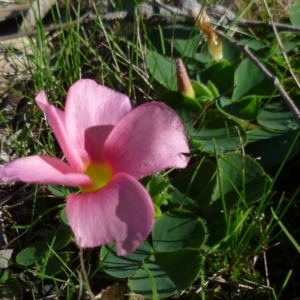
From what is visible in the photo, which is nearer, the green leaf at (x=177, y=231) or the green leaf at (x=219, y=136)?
the green leaf at (x=177, y=231)


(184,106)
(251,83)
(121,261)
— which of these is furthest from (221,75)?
(121,261)

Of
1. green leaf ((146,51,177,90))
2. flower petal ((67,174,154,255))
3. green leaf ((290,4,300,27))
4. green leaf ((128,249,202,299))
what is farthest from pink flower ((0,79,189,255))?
green leaf ((290,4,300,27))

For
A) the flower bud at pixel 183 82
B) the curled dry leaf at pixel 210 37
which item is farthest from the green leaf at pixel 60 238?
the curled dry leaf at pixel 210 37

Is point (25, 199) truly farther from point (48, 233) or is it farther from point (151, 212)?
point (151, 212)

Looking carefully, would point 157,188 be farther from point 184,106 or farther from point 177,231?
point 184,106

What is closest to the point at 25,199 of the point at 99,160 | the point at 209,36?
the point at 99,160

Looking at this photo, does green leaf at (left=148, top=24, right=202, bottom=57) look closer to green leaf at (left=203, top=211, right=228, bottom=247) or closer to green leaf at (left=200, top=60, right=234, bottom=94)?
green leaf at (left=200, top=60, right=234, bottom=94)

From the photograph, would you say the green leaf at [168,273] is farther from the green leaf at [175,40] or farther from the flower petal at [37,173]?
the green leaf at [175,40]
